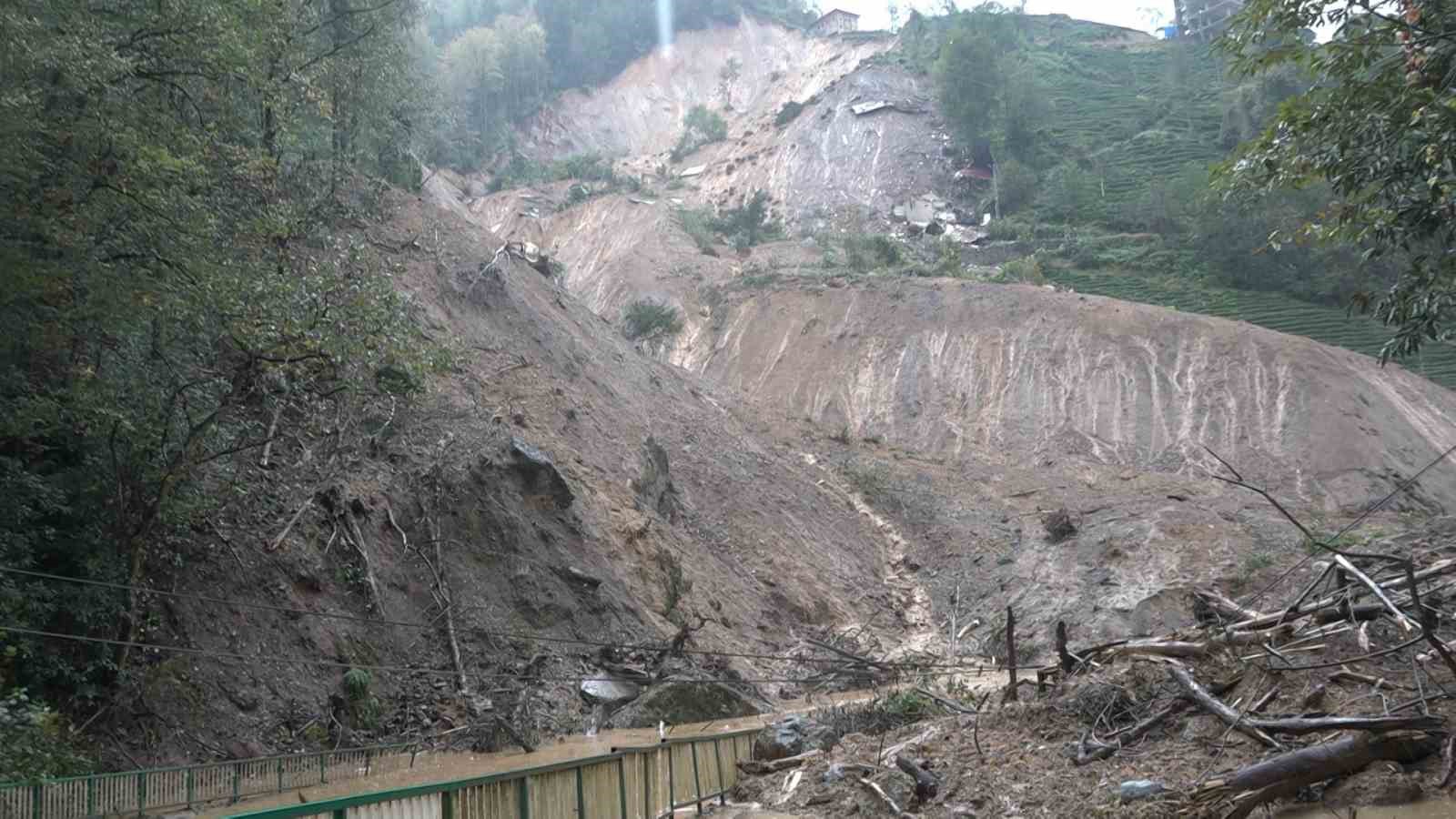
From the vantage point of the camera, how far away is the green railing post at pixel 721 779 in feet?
38.3

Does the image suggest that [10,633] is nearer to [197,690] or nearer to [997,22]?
[197,690]

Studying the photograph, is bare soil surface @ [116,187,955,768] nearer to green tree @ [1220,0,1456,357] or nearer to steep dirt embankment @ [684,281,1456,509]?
steep dirt embankment @ [684,281,1456,509]

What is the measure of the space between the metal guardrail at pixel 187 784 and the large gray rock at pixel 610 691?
456 cm

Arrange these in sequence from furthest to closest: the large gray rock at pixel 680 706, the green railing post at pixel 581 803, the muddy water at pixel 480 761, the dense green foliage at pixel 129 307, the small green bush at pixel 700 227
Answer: the small green bush at pixel 700 227 < the large gray rock at pixel 680 706 < the dense green foliage at pixel 129 307 < the muddy water at pixel 480 761 < the green railing post at pixel 581 803

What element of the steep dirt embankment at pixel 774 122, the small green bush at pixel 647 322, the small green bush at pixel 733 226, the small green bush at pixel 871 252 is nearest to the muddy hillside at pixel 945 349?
the steep dirt embankment at pixel 774 122

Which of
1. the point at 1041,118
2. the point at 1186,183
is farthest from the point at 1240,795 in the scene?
the point at 1041,118

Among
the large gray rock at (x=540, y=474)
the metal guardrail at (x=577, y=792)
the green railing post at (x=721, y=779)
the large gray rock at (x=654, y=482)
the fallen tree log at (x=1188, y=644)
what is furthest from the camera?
the large gray rock at (x=654, y=482)

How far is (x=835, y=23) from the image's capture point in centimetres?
10656

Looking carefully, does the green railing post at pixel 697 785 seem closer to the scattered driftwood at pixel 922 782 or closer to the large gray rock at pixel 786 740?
the scattered driftwood at pixel 922 782

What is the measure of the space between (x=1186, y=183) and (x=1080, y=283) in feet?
50.6

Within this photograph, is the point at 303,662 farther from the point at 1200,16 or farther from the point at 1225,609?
the point at 1200,16

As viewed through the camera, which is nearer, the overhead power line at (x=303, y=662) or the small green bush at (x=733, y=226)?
the overhead power line at (x=303, y=662)

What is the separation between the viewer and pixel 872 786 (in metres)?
10.5

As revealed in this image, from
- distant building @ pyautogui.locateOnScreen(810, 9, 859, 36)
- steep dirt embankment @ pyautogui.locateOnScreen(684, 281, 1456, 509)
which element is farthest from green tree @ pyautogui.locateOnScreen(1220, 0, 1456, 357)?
distant building @ pyautogui.locateOnScreen(810, 9, 859, 36)
